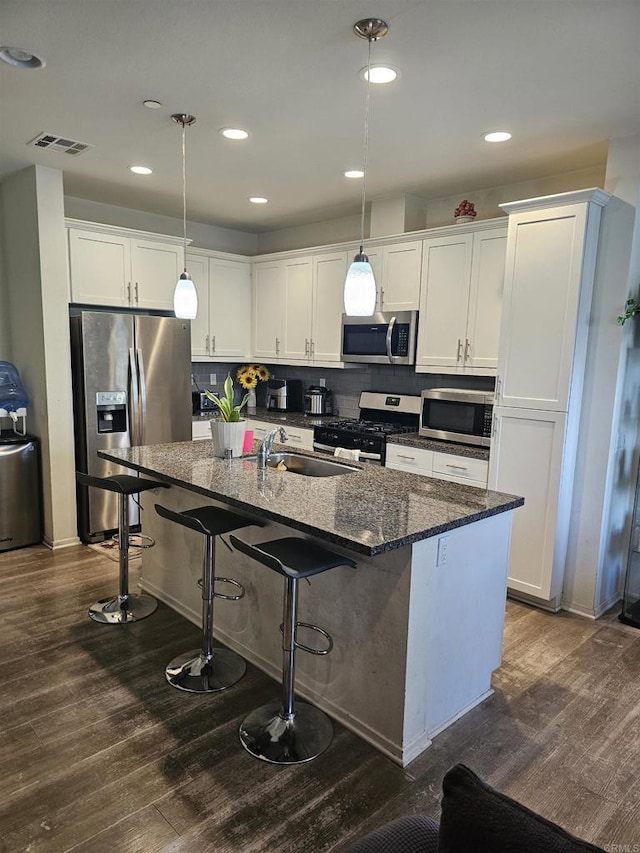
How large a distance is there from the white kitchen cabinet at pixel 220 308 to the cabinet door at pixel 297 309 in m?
0.52

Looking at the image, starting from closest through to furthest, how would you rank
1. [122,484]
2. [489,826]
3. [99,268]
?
1. [489,826]
2. [122,484]
3. [99,268]

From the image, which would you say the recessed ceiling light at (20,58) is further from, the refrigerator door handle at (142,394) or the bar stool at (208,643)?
the refrigerator door handle at (142,394)

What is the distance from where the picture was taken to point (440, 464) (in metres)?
3.83

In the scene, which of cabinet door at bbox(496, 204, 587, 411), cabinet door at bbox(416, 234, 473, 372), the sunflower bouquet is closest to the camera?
cabinet door at bbox(496, 204, 587, 411)

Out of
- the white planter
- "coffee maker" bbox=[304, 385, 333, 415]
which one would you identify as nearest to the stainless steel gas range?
"coffee maker" bbox=[304, 385, 333, 415]

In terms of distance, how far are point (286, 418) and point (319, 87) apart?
9.65 feet

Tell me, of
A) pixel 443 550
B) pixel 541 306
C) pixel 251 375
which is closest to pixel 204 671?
pixel 443 550

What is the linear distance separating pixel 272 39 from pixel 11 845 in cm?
293

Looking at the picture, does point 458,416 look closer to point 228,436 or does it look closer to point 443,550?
point 228,436

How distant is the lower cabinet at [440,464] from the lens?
3.62 metres

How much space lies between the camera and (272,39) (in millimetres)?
2150

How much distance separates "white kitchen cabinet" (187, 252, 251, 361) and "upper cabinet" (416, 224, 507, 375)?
2.05 m

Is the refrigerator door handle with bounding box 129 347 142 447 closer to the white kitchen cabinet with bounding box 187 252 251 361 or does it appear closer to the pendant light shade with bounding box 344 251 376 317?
the white kitchen cabinet with bounding box 187 252 251 361

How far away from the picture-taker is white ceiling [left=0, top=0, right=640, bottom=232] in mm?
2006
